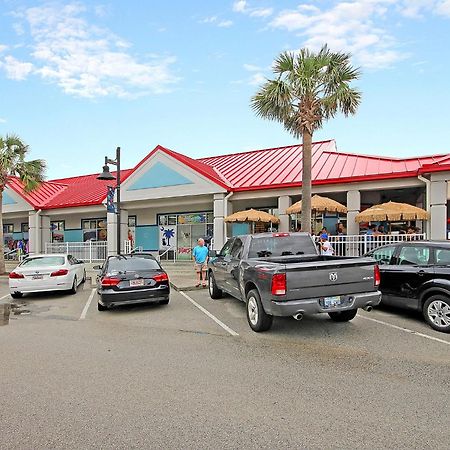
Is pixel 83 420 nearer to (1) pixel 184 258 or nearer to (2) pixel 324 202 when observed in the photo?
(2) pixel 324 202

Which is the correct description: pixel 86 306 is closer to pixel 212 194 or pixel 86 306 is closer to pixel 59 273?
pixel 59 273

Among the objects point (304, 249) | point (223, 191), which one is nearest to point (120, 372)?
point (304, 249)

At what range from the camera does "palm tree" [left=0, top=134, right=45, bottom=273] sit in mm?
19359

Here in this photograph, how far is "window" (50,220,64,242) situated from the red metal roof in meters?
1.86

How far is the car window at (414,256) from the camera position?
730cm

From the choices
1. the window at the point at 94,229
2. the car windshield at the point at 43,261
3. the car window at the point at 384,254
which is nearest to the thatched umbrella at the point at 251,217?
the car windshield at the point at 43,261

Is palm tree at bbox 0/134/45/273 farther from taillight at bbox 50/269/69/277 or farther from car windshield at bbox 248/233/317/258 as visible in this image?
car windshield at bbox 248/233/317/258

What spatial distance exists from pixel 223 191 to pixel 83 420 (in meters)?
15.3

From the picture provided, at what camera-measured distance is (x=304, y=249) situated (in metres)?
8.57

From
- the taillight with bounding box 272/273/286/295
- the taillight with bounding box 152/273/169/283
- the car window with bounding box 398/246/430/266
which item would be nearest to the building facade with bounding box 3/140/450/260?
the car window with bounding box 398/246/430/266

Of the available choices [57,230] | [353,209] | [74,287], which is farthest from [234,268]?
[57,230]

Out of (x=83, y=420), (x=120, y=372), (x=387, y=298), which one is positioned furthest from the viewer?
(x=387, y=298)

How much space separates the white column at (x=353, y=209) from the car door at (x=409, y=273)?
831cm

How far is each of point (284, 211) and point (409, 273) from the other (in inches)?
412
